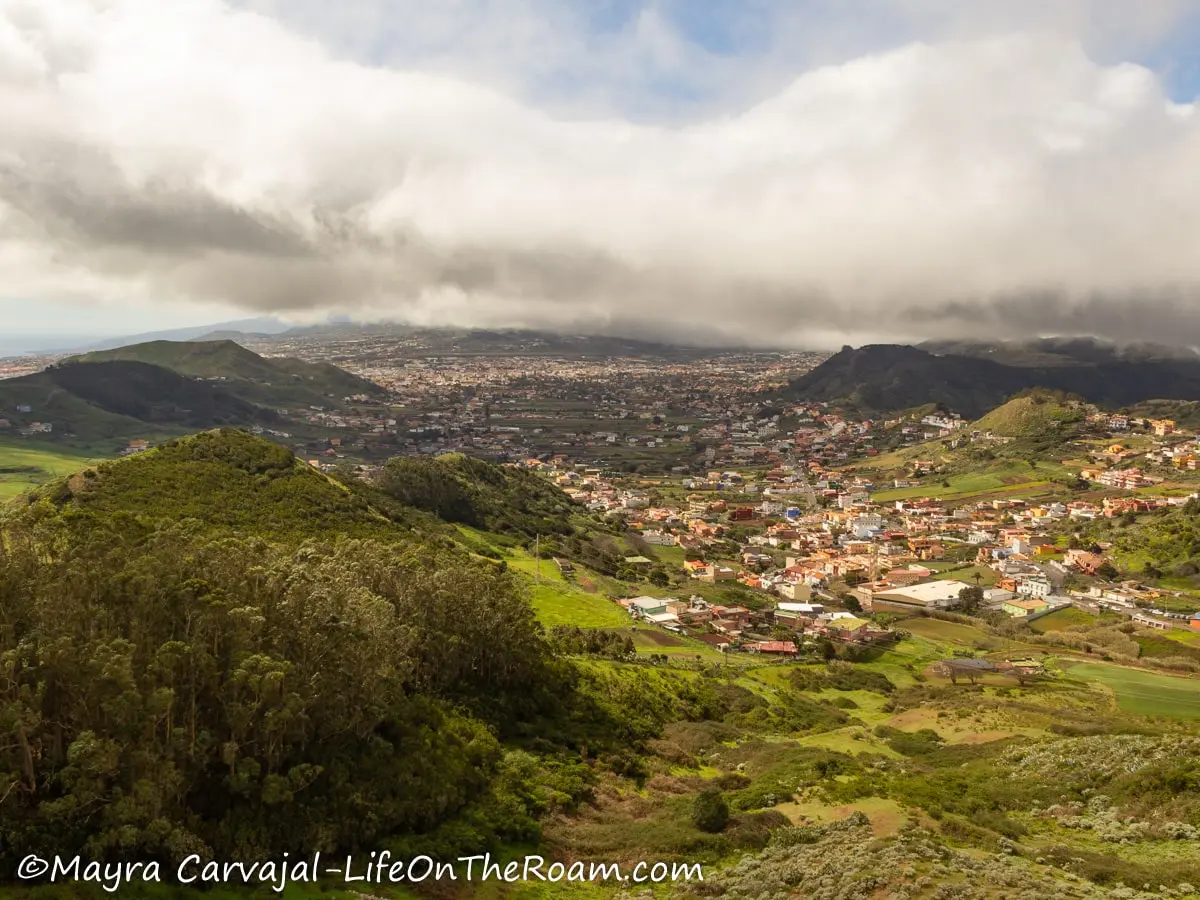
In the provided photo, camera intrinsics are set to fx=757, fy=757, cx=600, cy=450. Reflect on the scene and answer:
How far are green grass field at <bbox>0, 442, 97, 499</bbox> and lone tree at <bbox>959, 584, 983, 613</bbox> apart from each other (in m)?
114

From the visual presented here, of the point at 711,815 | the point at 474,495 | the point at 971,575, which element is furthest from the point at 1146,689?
the point at 474,495

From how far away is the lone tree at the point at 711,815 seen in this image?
21719mm

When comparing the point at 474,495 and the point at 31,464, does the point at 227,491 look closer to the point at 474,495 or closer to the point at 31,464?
the point at 474,495

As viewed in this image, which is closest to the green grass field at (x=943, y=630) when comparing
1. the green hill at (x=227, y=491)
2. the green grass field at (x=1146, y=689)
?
the green grass field at (x=1146, y=689)

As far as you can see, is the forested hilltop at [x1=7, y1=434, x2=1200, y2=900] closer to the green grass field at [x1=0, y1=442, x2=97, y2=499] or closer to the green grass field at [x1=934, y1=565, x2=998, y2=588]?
the green grass field at [x1=934, y1=565, x2=998, y2=588]

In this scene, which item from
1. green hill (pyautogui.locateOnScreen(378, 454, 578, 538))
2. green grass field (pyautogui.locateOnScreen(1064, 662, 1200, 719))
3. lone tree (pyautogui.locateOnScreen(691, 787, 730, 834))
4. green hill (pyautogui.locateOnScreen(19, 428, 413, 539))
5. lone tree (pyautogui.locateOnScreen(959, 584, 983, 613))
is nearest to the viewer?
lone tree (pyautogui.locateOnScreen(691, 787, 730, 834))

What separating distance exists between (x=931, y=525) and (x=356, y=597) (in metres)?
129

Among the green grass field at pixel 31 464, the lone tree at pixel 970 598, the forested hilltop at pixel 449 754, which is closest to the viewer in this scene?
the forested hilltop at pixel 449 754

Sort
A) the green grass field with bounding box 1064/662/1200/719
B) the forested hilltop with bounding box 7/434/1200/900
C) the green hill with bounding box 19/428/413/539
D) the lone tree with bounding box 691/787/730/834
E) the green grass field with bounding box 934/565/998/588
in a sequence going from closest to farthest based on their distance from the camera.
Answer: the forested hilltop with bounding box 7/434/1200/900
the lone tree with bounding box 691/787/730/834
the green grass field with bounding box 1064/662/1200/719
the green hill with bounding box 19/428/413/539
the green grass field with bounding box 934/565/998/588

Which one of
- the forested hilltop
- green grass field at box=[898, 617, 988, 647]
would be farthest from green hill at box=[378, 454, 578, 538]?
the forested hilltop

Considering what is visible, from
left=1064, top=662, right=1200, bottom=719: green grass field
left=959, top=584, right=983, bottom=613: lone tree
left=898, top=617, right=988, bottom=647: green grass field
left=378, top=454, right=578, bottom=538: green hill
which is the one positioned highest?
left=378, top=454, right=578, bottom=538: green hill

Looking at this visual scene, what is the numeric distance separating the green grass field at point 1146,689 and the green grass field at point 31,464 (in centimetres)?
11868

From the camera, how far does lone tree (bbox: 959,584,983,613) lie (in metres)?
85.1

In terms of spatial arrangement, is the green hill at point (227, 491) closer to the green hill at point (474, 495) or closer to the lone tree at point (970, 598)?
the green hill at point (474, 495)
